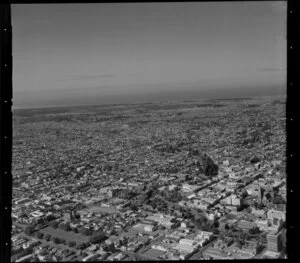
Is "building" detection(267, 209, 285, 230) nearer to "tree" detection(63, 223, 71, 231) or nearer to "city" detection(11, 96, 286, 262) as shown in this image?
"city" detection(11, 96, 286, 262)

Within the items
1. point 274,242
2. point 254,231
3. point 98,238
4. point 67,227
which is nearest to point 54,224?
point 67,227

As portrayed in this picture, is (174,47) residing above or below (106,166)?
above

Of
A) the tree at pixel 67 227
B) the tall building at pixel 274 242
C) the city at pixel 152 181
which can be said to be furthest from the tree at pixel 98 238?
the tall building at pixel 274 242

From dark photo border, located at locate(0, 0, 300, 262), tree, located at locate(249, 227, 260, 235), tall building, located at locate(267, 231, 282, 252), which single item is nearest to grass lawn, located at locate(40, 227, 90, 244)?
dark photo border, located at locate(0, 0, 300, 262)

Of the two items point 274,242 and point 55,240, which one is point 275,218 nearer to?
point 274,242

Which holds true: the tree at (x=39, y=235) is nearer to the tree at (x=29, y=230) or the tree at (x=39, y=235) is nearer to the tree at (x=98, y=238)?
the tree at (x=29, y=230)
